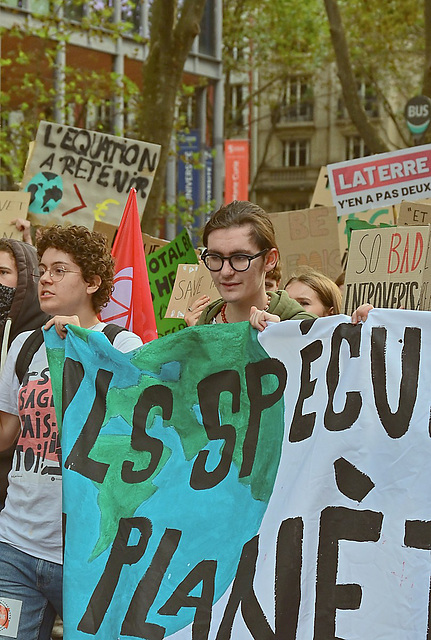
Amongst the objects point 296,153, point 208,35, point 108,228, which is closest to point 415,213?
point 108,228

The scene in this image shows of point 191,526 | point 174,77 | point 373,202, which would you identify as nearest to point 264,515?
point 191,526

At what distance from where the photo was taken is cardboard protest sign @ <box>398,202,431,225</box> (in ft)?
18.4

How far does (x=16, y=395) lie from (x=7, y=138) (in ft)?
39.3

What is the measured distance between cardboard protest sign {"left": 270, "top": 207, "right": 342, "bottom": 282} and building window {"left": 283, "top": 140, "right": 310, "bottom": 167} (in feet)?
139

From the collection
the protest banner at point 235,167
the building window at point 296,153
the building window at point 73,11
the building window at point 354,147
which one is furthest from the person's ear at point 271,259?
the building window at point 296,153

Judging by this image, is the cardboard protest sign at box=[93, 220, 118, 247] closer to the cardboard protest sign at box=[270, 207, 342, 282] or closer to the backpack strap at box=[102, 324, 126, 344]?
the cardboard protest sign at box=[270, 207, 342, 282]

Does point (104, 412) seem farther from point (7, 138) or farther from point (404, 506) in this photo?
point (7, 138)

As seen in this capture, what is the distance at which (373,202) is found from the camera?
712 cm

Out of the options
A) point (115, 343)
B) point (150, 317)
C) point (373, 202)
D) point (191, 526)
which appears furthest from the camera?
point (373, 202)

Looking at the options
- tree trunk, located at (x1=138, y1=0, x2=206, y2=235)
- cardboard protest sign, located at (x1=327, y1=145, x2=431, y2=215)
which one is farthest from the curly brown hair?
tree trunk, located at (x1=138, y1=0, x2=206, y2=235)

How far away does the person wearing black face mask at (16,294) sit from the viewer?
3957 mm

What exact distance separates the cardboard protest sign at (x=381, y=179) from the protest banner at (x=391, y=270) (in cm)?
227

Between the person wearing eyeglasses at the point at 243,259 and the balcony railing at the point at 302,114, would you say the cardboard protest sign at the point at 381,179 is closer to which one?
the person wearing eyeglasses at the point at 243,259

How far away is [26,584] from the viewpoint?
10.5 feet
